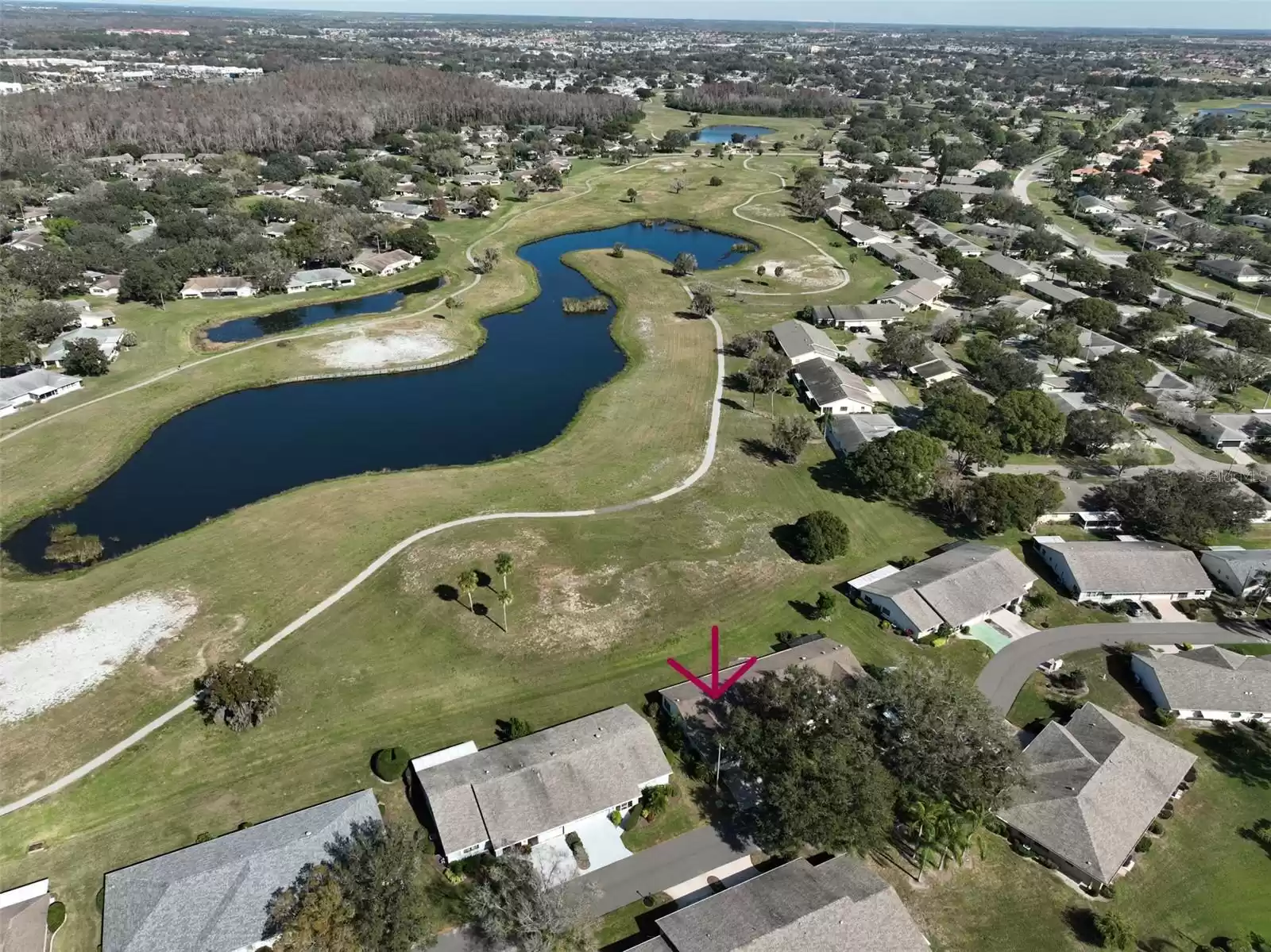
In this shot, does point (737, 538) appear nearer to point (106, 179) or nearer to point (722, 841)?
point (722, 841)

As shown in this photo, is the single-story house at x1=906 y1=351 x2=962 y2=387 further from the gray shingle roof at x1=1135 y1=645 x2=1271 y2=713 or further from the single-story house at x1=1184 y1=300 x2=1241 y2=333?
the gray shingle roof at x1=1135 y1=645 x2=1271 y2=713

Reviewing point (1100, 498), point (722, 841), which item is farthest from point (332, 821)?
point (1100, 498)

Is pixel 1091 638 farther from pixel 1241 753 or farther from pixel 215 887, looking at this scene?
pixel 215 887

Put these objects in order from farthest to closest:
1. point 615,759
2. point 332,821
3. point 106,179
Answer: point 106,179 → point 615,759 → point 332,821

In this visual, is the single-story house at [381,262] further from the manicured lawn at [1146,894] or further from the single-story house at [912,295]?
the manicured lawn at [1146,894]

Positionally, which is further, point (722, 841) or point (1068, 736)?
point (1068, 736)

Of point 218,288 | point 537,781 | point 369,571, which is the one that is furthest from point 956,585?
point 218,288

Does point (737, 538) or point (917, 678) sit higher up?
point (917, 678)

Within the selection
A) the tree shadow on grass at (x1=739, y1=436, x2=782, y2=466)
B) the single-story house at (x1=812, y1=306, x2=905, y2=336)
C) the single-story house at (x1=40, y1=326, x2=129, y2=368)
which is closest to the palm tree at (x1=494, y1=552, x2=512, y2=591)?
the tree shadow on grass at (x1=739, y1=436, x2=782, y2=466)

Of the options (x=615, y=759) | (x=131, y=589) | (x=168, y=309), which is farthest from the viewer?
(x=168, y=309)
